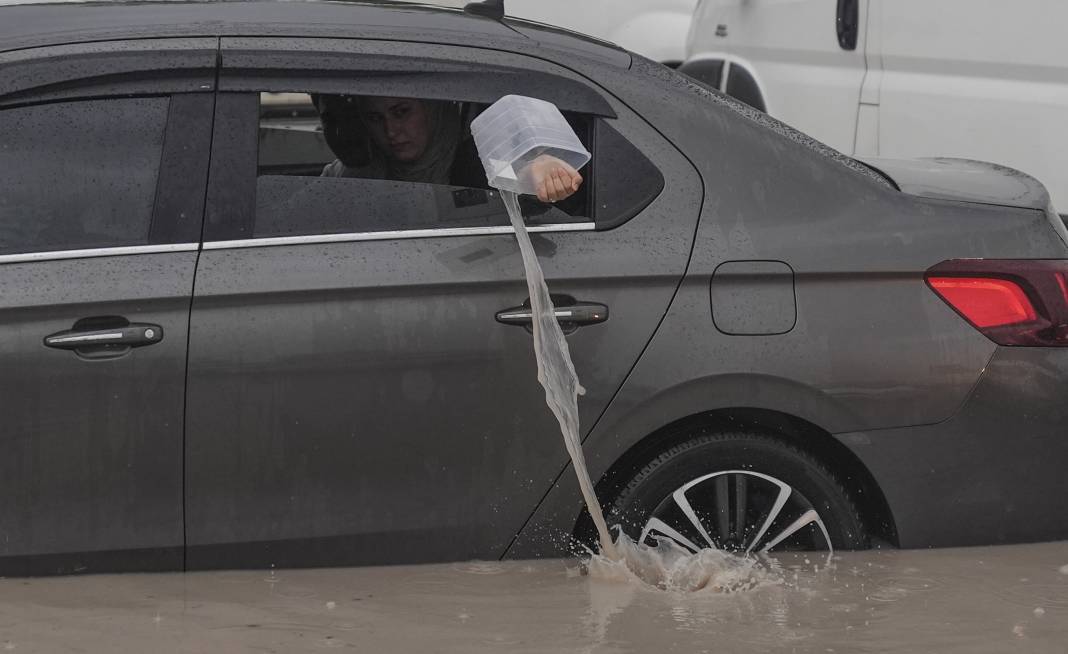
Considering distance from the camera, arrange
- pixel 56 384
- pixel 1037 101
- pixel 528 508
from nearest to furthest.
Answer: pixel 56 384
pixel 528 508
pixel 1037 101

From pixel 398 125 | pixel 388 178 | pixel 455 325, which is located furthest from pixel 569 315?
pixel 398 125

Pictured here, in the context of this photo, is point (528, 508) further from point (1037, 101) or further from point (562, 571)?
point (1037, 101)

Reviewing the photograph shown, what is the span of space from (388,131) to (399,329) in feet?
1.91

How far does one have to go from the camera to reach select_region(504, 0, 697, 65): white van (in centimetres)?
1045

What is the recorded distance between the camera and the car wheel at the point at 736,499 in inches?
151

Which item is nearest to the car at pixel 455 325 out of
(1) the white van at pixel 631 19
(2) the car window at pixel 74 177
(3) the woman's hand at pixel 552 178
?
(2) the car window at pixel 74 177

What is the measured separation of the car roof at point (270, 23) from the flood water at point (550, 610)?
4.32 feet

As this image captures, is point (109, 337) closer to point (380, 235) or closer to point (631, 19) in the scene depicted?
point (380, 235)

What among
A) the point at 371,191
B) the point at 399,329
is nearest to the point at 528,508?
the point at 399,329

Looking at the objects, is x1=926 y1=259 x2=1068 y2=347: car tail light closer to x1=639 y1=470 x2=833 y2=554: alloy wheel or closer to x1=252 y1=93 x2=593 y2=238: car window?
x1=639 y1=470 x2=833 y2=554: alloy wheel

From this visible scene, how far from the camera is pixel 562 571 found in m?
3.92

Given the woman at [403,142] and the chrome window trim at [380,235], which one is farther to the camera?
Answer: the woman at [403,142]

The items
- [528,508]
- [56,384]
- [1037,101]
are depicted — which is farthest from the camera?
[1037,101]

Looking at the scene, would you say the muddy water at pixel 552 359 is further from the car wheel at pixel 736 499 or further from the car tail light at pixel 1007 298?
the car tail light at pixel 1007 298
